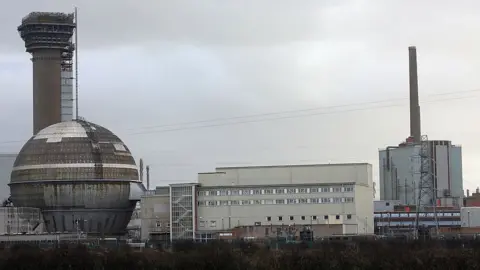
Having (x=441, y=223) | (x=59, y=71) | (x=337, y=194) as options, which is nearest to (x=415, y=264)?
(x=337, y=194)

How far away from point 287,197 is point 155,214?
65.8 ft

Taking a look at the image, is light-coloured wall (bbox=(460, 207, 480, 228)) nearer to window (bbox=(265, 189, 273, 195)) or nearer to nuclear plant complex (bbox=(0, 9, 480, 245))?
nuclear plant complex (bbox=(0, 9, 480, 245))

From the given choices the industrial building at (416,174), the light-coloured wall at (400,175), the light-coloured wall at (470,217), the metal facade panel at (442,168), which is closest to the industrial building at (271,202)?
the light-coloured wall at (470,217)

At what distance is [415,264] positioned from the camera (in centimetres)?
6819

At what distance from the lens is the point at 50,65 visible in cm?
19250

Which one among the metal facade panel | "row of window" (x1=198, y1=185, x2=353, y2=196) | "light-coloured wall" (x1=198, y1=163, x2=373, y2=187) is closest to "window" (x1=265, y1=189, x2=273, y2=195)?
"row of window" (x1=198, y1=185, x2=353, y2=196)

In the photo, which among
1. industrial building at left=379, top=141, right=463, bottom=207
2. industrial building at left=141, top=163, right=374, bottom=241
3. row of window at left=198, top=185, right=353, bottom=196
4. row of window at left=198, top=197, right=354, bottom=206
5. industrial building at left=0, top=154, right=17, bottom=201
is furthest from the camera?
industrial building at left=379, top=141, right=463, bottom=207

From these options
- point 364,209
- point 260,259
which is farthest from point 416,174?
point 260,259

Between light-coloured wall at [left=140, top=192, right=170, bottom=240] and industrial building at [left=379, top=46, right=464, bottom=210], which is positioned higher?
industrial building at [left=379, top=46, right=464, bottom=210]

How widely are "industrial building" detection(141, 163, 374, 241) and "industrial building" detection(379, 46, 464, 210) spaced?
42.1m

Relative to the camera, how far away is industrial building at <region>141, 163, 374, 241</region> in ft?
431

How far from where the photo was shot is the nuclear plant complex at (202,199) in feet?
433

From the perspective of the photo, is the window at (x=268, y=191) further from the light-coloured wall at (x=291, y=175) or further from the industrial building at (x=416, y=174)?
the industrial building at (x=416, y=174)

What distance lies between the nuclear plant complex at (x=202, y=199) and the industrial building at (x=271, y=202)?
5.1 inches
